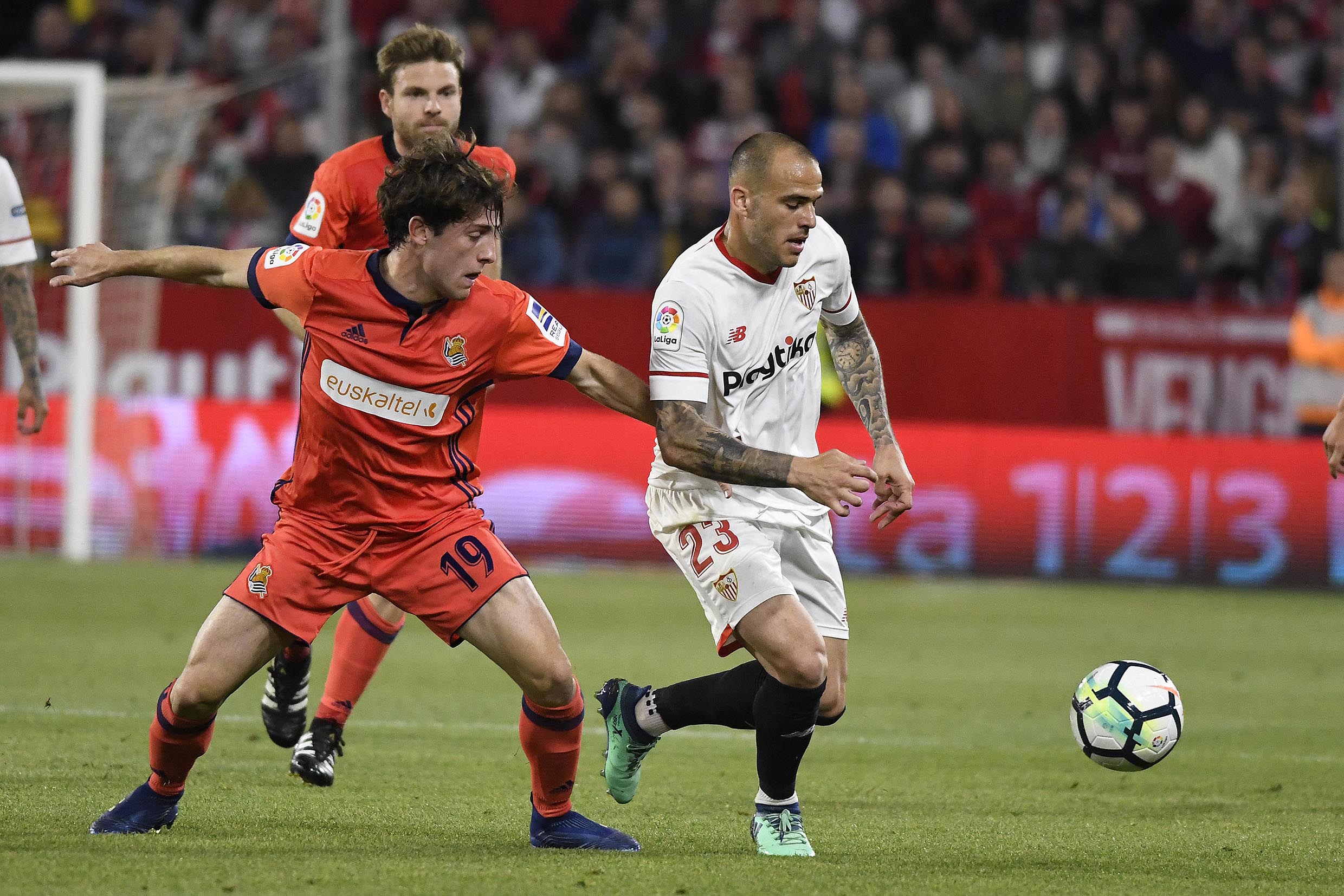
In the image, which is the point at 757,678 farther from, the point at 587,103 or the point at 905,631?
the point at 587,103

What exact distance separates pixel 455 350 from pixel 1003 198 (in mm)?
11510

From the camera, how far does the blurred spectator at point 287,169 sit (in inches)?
628

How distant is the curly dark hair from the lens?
16.8 feet

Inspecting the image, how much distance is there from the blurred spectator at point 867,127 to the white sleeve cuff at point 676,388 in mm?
11463

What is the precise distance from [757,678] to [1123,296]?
10024 millimetres

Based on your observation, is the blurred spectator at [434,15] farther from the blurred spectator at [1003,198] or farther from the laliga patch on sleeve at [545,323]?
the laliga patch on sleeve at [545,323]

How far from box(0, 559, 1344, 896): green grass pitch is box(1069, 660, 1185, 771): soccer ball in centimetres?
22

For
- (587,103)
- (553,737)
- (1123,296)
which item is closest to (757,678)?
(553,737)

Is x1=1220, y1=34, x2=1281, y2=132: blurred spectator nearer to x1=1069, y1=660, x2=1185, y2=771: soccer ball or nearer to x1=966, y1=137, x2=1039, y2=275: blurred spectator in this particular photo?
x1=966, y1=137, x2=1039, y2=275: blurred spectator

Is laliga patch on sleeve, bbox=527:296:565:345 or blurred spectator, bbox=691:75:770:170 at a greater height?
blurred spectator, bbox=691:75:770:170

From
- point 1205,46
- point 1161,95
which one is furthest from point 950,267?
point 1205,46

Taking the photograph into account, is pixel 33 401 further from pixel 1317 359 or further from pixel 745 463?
pixel 1317 359

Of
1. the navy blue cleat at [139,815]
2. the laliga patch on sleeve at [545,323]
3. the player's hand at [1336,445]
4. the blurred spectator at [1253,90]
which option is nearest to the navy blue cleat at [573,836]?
the navy blue cleat at [139,815]

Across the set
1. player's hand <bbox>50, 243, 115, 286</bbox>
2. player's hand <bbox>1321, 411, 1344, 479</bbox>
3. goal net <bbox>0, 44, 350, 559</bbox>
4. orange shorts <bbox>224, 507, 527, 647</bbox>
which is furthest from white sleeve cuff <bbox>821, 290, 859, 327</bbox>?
goal net <bbox>0, 44, 350, 559</bbox>
